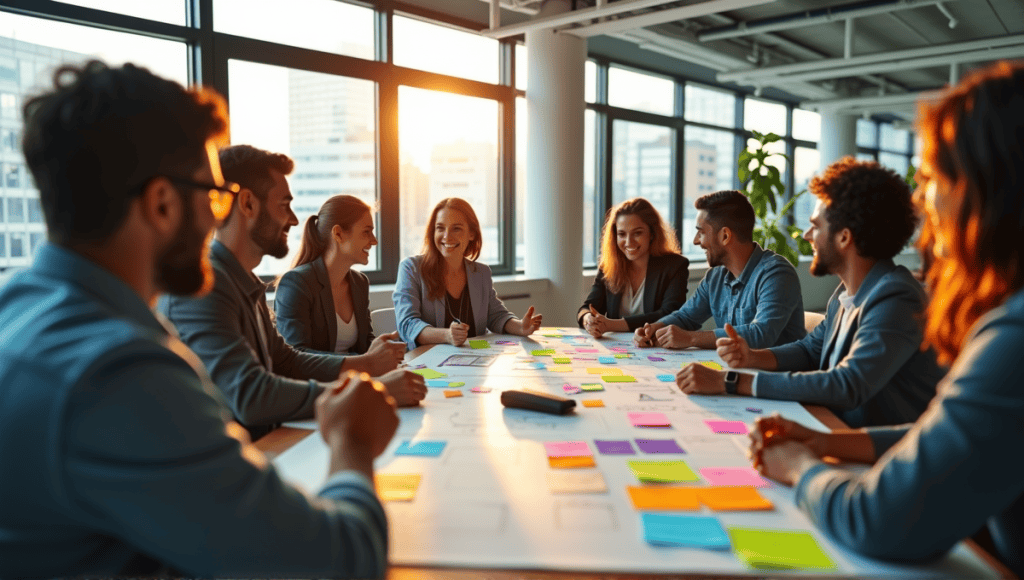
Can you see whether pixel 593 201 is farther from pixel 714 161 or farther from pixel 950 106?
pixel 950 106

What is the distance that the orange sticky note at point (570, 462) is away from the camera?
142cm

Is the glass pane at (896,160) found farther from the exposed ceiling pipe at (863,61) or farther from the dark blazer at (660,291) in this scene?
the dark blazer at (660,291)

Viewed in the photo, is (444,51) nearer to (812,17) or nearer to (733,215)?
(812,17)

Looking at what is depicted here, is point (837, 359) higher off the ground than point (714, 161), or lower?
lower

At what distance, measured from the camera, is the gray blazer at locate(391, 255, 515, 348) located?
3.36m

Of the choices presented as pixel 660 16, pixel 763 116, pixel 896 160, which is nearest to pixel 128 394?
pixel 660 16

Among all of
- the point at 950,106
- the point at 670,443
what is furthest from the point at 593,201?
the point at 950,106

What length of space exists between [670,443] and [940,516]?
2.29 ft

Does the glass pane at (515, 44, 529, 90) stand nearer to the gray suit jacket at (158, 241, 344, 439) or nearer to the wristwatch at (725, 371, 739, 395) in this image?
the wristwatch at (725, 371, 739, 395)

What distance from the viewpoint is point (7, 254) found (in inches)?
148

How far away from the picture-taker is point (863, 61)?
6812 millimetres

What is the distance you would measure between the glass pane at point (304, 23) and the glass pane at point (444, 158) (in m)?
0.53

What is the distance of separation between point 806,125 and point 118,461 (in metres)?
11.1

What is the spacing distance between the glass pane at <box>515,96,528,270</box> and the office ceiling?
0.79 metres
